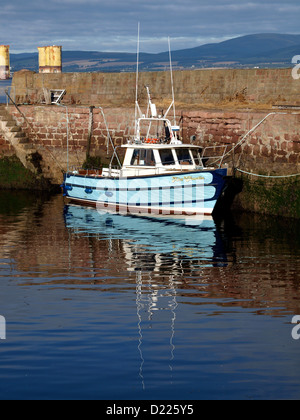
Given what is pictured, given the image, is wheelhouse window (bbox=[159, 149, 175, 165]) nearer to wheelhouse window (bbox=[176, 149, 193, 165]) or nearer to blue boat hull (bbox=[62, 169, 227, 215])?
wheelhouse window (bbox=[176, 149, 193, 165])

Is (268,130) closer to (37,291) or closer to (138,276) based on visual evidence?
(138,276)

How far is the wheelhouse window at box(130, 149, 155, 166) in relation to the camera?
19.9 m

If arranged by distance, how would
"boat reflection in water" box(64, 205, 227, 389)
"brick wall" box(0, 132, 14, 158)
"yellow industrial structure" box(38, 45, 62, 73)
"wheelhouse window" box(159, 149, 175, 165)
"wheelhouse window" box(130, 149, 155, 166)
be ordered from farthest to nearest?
"yellow industrial structure" box(38, 45, 62, 73) < "brick wall" box(0, 132, 14, 158) < "wheelhouse window" box(130, 149, 155, 166) < "wheelhouse window" box(159, 149, 175, 165) < "boat reflection in water" box(64, 205, 227, 389)

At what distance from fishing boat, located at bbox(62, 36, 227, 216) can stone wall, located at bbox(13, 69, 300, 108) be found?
7.27ft

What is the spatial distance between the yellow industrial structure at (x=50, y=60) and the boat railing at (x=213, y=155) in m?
26.9

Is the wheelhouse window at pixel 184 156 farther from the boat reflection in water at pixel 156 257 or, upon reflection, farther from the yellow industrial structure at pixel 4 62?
the yellow industrial structure at pixel 4 62

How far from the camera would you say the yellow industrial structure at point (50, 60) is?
47125 millimetres

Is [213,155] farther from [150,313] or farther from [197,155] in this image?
[150,313]

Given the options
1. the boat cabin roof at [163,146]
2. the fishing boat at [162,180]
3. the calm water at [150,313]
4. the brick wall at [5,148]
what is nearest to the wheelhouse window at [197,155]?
the fishing boat at [162,180]

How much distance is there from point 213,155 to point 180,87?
392 centimetres

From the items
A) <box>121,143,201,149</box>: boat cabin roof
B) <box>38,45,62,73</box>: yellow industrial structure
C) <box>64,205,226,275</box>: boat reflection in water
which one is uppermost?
<box>38,45,62,73</box>: yellow industrial structure

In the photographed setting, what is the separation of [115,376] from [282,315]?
9.92 ft

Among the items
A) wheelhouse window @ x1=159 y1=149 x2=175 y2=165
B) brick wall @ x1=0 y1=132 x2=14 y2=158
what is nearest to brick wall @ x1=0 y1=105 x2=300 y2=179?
brick wall @ x1=0 y1=132 x2=14 y2=158
